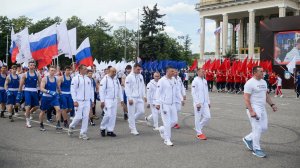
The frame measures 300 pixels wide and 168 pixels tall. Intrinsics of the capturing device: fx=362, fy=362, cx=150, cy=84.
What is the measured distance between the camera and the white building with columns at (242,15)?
60.5 metres

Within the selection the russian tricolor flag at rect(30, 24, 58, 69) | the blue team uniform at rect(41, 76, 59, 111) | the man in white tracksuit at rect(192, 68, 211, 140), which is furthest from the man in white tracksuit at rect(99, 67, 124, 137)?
the russian tricolor flag at rect(30, 24, 58, 69)

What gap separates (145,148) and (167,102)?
4.11ft

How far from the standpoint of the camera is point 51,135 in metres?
9.72

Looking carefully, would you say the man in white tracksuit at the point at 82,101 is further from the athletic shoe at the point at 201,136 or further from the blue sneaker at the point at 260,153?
the blue sneaker at the point at 260,153

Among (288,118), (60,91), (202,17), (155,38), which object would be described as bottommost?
(288,118)

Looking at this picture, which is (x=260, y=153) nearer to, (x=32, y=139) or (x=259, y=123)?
(x=259, y=123)

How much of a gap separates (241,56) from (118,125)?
54.4m

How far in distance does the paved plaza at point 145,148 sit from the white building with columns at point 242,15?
48940mm

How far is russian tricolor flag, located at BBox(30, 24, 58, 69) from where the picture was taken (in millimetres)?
13401

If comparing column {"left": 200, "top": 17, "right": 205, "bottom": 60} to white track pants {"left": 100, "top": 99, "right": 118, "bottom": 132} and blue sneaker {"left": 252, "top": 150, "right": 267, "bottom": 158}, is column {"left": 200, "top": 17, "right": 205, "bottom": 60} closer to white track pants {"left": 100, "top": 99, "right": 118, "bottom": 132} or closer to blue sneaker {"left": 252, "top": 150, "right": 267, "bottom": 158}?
white track pants {"left": 100, "top": 99, "right": 118, "bottom": 132}

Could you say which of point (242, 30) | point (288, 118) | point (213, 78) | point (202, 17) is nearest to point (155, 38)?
point (202, 17)

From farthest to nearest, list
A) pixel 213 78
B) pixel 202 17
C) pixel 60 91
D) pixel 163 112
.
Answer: pixel 202 17 → pixel 213 78 → pixel 60 91 → pixel 163 112

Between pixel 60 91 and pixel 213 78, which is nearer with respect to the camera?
pixel 60 91

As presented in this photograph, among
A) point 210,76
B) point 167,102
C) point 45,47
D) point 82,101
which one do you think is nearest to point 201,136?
point 167,102
